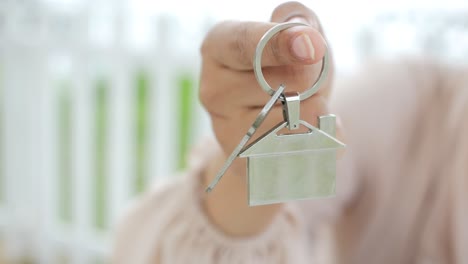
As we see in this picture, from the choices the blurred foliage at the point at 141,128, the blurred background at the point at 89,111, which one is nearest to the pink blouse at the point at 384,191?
the blurred background at the point at 89,111

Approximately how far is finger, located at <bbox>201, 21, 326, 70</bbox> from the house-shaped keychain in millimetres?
37

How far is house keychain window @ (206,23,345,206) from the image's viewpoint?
325 millimetres

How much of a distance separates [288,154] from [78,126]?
1.42 metres

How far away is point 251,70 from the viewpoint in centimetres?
41

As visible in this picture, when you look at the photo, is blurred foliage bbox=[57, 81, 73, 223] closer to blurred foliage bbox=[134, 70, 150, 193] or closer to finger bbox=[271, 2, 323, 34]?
blurred foliage bbox=[134, 70, 150, 193]

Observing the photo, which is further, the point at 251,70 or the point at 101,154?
the point at 101,154

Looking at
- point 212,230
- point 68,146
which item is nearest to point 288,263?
point 212,230

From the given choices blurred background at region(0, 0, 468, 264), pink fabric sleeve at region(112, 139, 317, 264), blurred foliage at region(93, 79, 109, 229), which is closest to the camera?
pink fabric sleeve at region(112, 139, 317, 264)

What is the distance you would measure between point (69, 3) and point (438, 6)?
986 mm

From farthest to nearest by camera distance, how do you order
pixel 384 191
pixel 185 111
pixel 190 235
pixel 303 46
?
pixel 185 111 < pixel 384 191 < pixel 190 235 < pixel 303 46

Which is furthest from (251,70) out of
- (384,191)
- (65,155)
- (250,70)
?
(65,155)

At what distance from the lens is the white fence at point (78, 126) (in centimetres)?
157

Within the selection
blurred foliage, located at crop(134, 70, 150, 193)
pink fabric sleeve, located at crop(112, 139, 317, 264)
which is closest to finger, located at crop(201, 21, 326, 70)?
pink fabric sleeve, located at crop(112, 139, 317, 264)

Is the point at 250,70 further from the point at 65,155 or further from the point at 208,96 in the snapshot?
the point at 65,155
